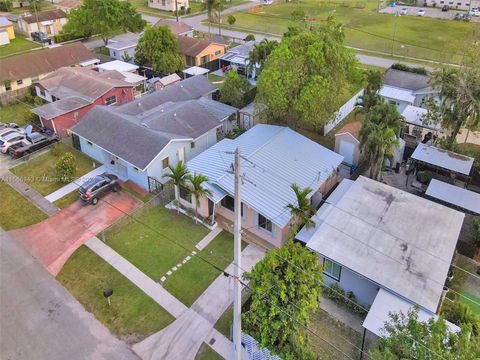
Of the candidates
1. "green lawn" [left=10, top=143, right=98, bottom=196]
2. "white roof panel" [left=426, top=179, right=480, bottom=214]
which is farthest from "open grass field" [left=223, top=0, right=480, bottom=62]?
"green lawn" [left=10, top=143, right=98, bottom=196]

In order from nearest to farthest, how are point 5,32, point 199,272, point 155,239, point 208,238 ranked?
point 199,272, point 155,239, point 208,238, point 5,32

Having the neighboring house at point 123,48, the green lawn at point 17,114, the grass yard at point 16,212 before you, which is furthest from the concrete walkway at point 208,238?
the neighboring house at point 123,48

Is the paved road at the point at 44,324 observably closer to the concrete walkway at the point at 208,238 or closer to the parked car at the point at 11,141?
the concrete walkway at the point at 208,238

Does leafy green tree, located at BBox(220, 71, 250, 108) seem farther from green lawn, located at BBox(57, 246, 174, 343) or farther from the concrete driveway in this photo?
green lawn, located at BBox(57, 246, 174, 343)

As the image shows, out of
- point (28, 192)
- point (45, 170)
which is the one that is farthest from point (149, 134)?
point (28, 192)

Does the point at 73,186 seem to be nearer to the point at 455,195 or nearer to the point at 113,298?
the point at 113,298

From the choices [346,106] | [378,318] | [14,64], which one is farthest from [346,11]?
Answer: [378,318]
